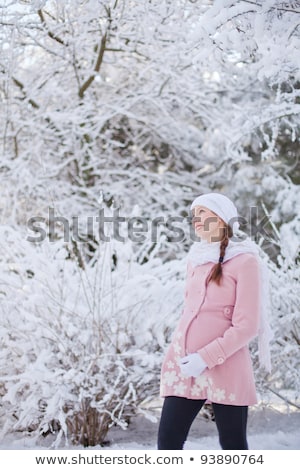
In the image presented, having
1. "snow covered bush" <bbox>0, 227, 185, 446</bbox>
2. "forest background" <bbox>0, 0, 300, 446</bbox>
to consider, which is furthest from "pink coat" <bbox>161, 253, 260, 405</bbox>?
"snow covered bush" <bbox>0, 227, 185, 446</bbox>

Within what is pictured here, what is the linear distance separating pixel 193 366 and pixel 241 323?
252 millimetres

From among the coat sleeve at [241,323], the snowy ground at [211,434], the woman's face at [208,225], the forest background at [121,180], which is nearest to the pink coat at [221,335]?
the coat sleeve at [241,323]

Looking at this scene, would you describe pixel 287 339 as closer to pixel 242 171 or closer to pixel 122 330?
pixel 122 330

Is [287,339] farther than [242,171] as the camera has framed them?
No

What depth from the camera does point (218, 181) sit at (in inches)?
369

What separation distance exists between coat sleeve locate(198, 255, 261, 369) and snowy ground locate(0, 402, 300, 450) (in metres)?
1.87

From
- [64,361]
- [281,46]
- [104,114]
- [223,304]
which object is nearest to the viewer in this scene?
[223,304]

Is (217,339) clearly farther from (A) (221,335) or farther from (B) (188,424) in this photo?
(B) (188,424)

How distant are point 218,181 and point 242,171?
577 mm

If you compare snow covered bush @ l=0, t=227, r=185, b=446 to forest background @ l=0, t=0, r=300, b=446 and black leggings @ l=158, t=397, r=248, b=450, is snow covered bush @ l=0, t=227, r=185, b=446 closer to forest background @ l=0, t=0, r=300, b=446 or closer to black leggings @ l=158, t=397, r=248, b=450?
forest background @ l=0, t=0, r=300, b=446

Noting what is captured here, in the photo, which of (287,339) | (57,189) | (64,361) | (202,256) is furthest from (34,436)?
(57,189)

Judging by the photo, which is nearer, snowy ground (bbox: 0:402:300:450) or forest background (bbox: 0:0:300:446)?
forest background (bbox: 0:0:300:446)

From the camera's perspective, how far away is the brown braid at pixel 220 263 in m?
2.56

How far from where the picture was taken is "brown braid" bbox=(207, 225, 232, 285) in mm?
2559
